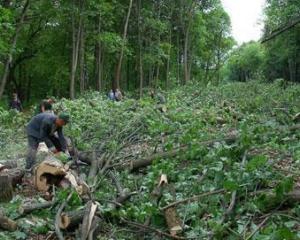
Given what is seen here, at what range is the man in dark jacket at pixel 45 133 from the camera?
32.5 feet

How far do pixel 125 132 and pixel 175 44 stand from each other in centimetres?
3622

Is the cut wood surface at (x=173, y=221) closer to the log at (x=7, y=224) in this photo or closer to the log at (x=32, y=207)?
the log at (x=32, y=207)

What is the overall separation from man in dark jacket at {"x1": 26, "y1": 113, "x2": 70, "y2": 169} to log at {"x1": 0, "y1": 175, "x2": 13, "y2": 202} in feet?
5.50

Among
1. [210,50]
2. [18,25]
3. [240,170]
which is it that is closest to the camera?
[240,170]

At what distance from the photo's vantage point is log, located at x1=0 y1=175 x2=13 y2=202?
27.1ft

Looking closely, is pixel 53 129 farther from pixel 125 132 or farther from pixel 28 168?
pixel 125 132

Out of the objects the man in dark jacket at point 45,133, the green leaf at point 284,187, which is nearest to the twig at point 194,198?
the green leaf at point 284,187

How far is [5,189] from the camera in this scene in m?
8.32

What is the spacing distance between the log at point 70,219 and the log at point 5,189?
184 centimetres

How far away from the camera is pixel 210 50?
207 feet

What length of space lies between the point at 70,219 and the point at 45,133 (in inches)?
141

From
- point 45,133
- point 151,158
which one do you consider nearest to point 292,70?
point 151,158

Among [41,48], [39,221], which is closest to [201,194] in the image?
[39,221]

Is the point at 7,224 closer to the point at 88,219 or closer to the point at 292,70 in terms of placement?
the point at 88,219
